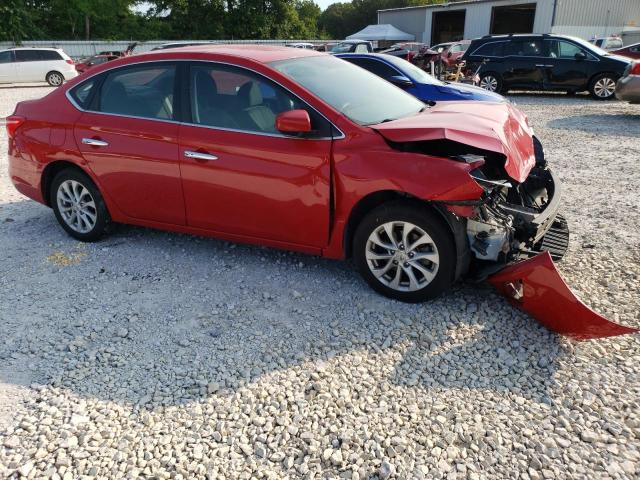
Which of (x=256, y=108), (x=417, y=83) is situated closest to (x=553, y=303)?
(x=256, y=108)

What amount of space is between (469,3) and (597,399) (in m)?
40.9

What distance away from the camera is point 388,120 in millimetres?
4090

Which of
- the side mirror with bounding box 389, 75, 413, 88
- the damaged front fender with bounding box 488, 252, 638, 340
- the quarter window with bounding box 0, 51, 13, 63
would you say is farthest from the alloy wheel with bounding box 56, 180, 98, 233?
the quarter window with bounding box 0, 51, 13, 63

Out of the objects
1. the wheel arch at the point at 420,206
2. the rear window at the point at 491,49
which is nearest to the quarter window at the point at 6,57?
the rear window at the point at 491,49

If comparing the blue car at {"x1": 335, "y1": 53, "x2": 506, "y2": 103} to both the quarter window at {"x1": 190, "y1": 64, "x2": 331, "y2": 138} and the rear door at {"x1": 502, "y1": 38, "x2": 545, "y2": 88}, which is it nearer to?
the quarter window at {"x1": 190, "y1": 64, "x2": 331, "y2": 138}

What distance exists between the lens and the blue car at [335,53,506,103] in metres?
8.88

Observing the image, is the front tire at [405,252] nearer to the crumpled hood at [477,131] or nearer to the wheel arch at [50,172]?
Answer: the crumpled hood at [477,131]

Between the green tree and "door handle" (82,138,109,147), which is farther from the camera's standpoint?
the green tree

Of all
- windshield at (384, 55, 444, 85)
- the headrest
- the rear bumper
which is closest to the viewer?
the headrest

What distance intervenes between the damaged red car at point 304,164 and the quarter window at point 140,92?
11 millimetres

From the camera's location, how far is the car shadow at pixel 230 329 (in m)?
3.12

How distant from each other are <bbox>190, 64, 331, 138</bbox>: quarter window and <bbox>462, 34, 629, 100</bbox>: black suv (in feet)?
44.3

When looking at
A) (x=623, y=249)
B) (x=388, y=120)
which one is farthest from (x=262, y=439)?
(x=623, y=249)

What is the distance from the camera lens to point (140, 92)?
4551mm
